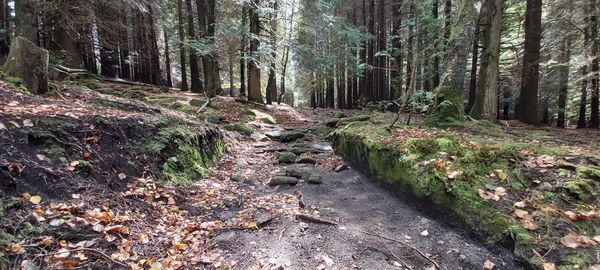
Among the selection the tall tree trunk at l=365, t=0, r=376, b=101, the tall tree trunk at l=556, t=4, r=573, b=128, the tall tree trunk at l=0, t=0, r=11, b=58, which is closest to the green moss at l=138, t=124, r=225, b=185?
the tall tree trunk at l=0, t=0, r=11, b=58

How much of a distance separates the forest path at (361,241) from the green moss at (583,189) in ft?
3.44

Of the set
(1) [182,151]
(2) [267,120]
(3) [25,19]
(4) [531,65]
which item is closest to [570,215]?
(1) [182,151]

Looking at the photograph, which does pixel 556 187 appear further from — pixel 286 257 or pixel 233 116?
pixel 233 116

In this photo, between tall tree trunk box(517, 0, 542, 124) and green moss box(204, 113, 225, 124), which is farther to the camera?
tall tree trunk box(517, 0, 542, 124)

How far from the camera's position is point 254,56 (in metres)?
13.1

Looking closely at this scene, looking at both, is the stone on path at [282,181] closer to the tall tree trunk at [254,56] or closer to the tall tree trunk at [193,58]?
the tall tree trunk at [254,56]

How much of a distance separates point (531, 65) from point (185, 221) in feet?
37.1

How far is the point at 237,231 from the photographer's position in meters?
3.88

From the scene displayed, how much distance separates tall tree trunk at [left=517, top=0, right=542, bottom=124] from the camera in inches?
410

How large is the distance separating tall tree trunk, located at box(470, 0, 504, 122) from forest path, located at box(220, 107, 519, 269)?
5108mm

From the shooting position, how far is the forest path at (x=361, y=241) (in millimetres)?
3246

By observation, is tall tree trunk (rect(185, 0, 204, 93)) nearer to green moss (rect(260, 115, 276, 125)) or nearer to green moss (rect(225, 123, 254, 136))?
green moss (rect(260, 115, 276, 125))

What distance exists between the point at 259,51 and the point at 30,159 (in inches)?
383

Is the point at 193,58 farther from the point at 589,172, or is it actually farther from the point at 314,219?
the point at 589,172
